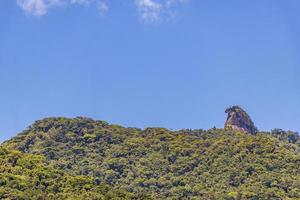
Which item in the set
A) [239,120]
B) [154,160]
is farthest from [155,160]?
[239,120]

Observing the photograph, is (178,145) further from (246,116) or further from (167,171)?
(246,116)

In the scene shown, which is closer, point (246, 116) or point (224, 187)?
point (224, 187)

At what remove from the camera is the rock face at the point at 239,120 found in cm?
14200

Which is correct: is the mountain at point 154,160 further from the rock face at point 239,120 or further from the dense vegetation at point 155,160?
the rock face at point 239,120

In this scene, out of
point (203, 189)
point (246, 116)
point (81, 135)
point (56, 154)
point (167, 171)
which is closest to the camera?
point (203, 189)

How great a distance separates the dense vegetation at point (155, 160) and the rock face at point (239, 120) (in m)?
22.0

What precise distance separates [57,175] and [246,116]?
3288 inches

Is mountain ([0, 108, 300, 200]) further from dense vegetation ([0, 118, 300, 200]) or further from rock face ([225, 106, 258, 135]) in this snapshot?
rock face ([225, 106, 258, 135])

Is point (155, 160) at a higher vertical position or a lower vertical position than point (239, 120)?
lower

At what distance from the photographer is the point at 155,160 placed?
9881 centimetres

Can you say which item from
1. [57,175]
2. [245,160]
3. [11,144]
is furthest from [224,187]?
[11,144]

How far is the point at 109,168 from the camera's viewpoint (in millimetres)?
98125

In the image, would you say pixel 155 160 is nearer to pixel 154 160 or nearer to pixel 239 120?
pixel 154 160

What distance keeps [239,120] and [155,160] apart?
159 feet
